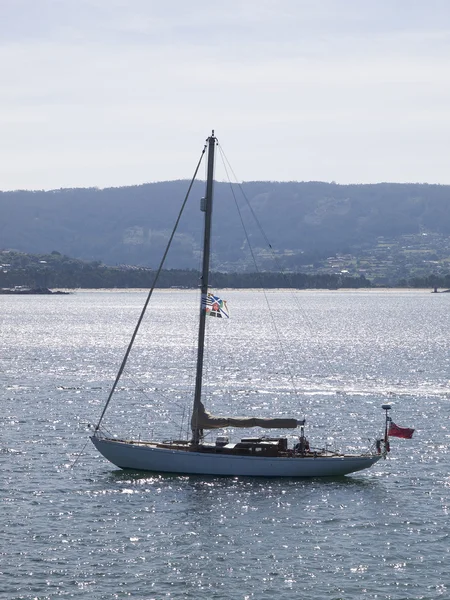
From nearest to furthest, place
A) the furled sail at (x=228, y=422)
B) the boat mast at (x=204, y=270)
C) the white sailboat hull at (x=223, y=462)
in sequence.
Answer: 1. the white sailboat hull at (x=223, y=462)
2. the boat mast at (x=204, y=270)
3. the furled sail at (x=228, y=422)

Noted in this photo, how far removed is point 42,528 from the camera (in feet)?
149

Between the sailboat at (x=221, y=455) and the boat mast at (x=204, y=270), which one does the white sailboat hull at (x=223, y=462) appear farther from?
the boat mast at (x=204, y=270)

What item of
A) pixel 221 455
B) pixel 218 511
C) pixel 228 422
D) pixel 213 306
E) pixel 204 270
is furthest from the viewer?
pixel 213 306

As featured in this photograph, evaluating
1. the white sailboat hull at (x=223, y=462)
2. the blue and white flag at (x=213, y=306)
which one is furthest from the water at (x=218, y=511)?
the blue and white flag at (x=213, y=306)

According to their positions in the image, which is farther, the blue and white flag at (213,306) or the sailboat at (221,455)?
the blue and white flag at (213,306)

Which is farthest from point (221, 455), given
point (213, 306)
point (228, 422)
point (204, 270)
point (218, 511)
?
point (204, 270)

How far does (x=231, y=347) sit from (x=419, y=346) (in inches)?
1133

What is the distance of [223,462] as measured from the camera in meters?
53.9

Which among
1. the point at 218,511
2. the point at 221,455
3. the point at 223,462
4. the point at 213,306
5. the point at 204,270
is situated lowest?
the point at 218,511

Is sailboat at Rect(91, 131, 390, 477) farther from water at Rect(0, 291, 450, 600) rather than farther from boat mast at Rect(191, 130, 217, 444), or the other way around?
water at Rect(0, 291, 450, 600)

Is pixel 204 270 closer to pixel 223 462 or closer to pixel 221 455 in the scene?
pixel 221 455

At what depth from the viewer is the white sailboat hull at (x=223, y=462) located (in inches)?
2126

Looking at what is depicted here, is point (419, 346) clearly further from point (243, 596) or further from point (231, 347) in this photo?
point (243, 596)

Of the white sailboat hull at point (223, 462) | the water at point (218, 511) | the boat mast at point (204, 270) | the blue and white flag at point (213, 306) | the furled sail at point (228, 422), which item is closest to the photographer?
the water at point (218, 511)
